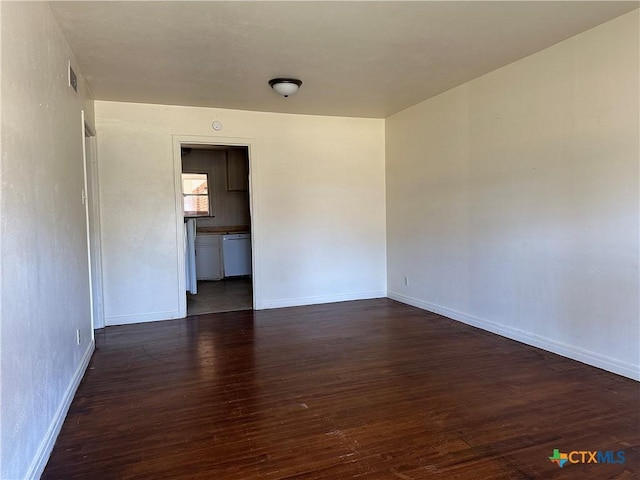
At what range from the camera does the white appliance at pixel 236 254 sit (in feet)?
25.3

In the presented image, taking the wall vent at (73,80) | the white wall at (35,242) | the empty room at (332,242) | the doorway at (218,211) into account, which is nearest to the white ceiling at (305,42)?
Result: the empty room at (332,242)

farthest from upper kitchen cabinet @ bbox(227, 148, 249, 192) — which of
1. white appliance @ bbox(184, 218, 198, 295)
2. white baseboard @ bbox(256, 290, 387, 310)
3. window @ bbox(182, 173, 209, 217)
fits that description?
white baseboard @ bbox(256, 290, 387, 310)

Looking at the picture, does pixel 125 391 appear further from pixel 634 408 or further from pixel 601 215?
pixel 601 215

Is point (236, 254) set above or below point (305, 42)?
below

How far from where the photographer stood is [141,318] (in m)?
4.72

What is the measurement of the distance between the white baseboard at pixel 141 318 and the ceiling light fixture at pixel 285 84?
8.96 ft

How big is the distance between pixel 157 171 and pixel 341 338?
8.96 feet

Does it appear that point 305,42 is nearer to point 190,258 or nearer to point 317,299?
point 317,299

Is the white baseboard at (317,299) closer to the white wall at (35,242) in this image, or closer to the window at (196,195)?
the white wall at (35,242)

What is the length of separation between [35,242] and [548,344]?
366 cm

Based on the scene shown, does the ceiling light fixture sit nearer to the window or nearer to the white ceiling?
the white ceiling

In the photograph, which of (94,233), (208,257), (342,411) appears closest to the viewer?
(342,411)

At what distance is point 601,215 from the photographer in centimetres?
303

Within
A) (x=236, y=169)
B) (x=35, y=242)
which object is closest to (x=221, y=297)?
(x=236, y=169)
